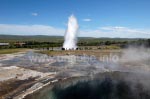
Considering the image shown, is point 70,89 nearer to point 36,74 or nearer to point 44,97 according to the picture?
point 44,97

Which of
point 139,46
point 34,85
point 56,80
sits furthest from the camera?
point 139,46

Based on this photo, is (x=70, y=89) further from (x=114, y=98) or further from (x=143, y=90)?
(x=143, y=90)

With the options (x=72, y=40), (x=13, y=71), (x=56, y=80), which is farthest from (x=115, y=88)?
(x=72, y=40)

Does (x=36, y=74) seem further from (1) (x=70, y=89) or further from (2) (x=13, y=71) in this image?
(1) (x=70, y=89)

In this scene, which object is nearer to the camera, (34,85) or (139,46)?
(34,85)

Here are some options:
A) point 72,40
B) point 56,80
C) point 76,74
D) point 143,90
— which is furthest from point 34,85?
point 72,40

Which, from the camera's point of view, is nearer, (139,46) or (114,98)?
(114,98)

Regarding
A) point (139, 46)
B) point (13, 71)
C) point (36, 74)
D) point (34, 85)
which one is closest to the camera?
point (34, 85)

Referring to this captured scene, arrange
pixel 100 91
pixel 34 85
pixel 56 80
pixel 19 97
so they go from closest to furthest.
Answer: pixel 19 97
pixel 100 91
pixel 34 85
pixel 56 80

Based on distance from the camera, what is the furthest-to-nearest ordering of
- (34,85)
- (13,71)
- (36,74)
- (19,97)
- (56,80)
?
(13,71) → (36,74) → (56,80) → (34,85) → (19,97)
